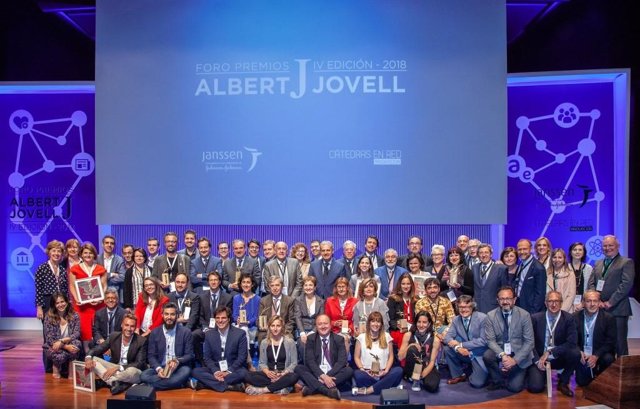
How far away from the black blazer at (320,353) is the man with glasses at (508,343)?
1.56 meters

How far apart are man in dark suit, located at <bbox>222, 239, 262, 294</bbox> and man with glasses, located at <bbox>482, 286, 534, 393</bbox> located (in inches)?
112

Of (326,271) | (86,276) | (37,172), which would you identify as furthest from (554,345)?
(37,172)

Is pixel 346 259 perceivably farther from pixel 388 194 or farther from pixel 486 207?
pixel 486 207

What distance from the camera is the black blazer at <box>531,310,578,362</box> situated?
6105 mm

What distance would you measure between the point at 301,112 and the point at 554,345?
4.31 m

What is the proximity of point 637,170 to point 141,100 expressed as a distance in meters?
7.31

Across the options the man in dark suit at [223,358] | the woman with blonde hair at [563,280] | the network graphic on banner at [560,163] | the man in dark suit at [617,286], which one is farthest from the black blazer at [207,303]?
the network graphic on banner at [560,163]

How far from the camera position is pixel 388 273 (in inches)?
279

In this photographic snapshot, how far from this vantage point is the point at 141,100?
8.00 meters

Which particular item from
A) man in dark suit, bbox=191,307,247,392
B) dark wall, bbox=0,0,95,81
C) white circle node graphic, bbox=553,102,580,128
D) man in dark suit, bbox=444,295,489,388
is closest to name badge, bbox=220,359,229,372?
man in dark suit, bbox=191,307,247,392

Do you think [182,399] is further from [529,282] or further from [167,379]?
[529,282]

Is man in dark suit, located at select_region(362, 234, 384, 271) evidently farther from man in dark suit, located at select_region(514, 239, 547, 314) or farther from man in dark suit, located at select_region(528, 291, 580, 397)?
man in dark suit, located at select_region(528, 291, 580, 397)

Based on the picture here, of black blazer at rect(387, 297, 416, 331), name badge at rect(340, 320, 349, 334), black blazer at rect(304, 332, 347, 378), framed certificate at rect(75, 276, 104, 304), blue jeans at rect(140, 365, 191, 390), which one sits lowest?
blue jeans at rect(140, 365, 191, 390)

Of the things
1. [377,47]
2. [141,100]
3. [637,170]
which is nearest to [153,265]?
[141,100]
